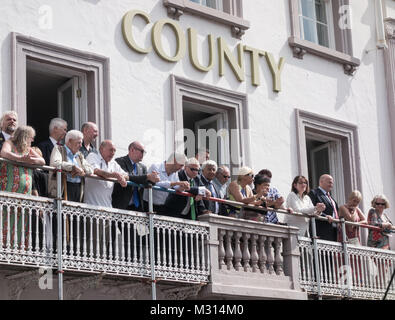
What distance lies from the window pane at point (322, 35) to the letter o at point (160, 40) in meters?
4.29

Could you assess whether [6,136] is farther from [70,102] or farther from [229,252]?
[229,252]

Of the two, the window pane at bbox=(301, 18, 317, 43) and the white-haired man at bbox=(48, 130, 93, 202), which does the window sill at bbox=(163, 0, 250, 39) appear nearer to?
the window pane at bbox=(301, 18, 317, 43)

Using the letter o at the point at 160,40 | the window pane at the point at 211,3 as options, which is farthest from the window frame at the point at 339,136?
the letter o at the point at 160,40

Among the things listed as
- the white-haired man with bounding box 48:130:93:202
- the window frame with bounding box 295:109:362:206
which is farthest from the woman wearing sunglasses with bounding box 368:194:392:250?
the white-haired man with bounding box 48:130:93:202

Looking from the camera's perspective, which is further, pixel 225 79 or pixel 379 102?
pixel 379 102

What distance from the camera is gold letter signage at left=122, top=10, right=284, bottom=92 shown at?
19531mm

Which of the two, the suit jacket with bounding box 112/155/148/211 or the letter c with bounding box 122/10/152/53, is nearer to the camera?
the suit jacket with bounding box 112/155/148/211

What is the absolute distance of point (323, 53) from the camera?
2283cm

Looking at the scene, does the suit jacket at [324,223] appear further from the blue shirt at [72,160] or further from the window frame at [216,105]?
the blue shirt at [72,160]

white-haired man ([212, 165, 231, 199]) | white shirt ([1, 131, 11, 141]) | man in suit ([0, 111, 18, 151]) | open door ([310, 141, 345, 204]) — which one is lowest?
white-haired man ([212, 165, 231, 199])

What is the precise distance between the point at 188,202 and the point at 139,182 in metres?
1.19

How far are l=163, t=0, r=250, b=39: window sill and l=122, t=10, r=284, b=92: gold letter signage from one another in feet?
0.68

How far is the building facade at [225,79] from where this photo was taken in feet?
61.5

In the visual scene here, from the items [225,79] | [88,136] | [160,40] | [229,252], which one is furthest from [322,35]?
[88,136]
